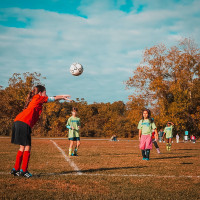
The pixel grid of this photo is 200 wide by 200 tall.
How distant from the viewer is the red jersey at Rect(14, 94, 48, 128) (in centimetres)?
605

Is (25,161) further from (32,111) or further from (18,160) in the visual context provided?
(32,111)

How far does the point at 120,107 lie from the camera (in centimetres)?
A: 9344

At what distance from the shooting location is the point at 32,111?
6.09m

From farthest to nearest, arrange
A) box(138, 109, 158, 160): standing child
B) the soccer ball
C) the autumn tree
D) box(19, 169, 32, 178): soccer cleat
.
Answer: the autumn tree < the soccer ball < box(138, 109, 158, 160): standing child < box(19, 169, 32, 178): soccer cleat

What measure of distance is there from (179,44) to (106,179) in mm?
41044

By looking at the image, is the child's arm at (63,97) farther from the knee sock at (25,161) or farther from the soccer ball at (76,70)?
the soccer ball at (76,70)

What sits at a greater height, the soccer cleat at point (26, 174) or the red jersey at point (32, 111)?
the red jersey at point (32, 111)

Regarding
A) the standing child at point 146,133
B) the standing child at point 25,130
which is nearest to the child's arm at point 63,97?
the standing child at point 25,130

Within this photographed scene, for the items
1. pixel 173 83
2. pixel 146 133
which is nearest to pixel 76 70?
pixel 146 133

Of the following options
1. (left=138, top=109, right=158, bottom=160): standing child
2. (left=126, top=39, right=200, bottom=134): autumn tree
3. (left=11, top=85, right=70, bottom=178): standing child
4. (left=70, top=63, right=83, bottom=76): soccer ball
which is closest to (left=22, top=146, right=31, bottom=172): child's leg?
(left=11, top=85, right=70, bottom=178): standing child

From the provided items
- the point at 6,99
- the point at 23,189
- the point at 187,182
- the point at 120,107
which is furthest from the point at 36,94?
the point at 120,107

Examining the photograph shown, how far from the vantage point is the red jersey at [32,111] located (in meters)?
6.05

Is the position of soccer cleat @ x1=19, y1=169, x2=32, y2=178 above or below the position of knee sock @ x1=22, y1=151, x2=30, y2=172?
below

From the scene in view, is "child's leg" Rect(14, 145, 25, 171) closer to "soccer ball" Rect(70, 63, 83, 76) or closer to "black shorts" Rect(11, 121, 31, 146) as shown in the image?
"black shorts" Rect(11, 121, 31, 146)
